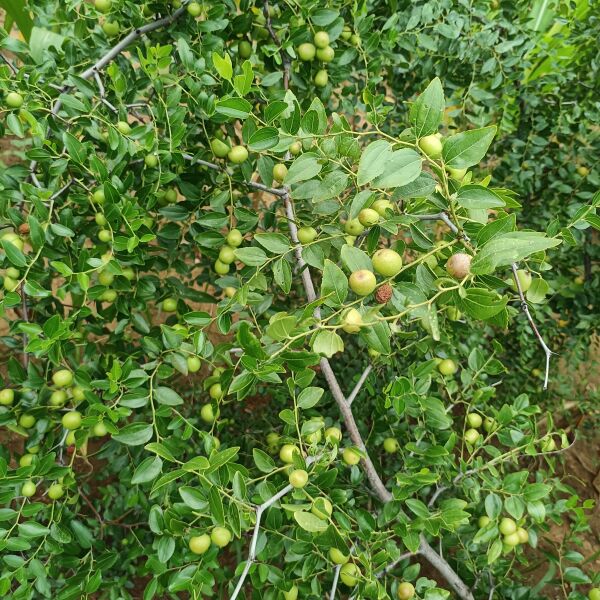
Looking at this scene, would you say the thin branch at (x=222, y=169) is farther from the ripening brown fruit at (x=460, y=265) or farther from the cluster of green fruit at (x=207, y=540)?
the cluster of green fruit at (x=207, y=540)

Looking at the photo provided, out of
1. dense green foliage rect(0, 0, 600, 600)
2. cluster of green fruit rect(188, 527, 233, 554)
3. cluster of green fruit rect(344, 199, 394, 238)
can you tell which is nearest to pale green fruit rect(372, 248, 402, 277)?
dense green foliage rect(0, 0, 600, 600)

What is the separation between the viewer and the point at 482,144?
0.65m

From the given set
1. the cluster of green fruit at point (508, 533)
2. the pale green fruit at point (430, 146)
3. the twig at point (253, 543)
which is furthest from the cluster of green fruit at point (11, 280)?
the cluster of green fruit at point (508, 533)

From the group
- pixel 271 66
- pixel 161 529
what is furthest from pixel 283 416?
pixel 271 66

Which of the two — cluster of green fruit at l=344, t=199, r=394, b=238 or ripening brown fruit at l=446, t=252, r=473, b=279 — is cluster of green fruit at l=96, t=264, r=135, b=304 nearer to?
cluster of green fruit at l=344, t=199, r=394, b=238

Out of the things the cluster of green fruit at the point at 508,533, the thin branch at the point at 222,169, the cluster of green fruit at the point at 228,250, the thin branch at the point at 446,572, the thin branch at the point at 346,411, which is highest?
the thin branch at the point at 222,169

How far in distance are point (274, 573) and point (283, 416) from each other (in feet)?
1.01

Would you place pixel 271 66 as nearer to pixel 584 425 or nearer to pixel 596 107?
pixel 596 107

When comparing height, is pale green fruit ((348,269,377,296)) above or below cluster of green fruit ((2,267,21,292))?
above

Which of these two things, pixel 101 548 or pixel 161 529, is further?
pixel 101 548

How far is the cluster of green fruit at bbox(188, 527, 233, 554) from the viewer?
86 centimetres

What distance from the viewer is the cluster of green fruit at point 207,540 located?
2.84 ft

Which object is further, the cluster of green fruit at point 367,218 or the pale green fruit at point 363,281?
the cluster of green fruit at point 367,218

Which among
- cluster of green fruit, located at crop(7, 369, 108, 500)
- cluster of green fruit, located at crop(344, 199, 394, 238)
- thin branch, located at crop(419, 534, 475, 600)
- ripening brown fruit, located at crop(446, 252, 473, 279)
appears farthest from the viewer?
thin branch, located at crop(419, 534, 475, 600)
